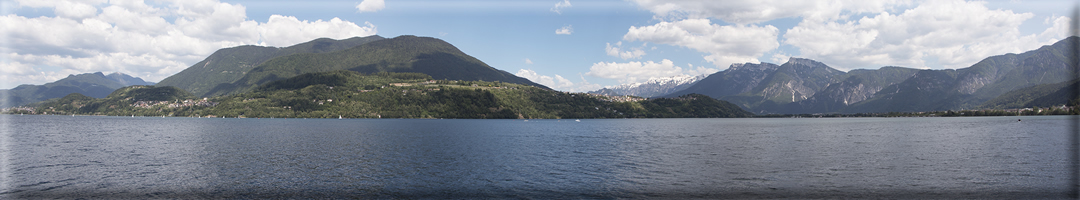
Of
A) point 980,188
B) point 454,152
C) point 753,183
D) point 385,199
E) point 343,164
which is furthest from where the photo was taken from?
point 454,152

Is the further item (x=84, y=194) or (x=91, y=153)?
(x=91, y=153)

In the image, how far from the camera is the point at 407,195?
31.5 meters

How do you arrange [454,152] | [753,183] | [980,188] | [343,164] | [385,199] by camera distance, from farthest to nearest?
[454,152], [343,164], [753,183], [980,188], [385,199]

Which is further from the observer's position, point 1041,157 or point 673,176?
point 1041,157

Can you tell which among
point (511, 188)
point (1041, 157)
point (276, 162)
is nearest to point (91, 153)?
point (276, 162)

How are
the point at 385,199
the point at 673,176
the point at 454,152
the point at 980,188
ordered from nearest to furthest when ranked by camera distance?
the point at 385,199 → the point at 980,188 → the point at 673,176 → the point at 454,152

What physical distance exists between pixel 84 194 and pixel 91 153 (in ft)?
97.9

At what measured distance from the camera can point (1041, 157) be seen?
51312 millimetres

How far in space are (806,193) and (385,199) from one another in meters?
26.7

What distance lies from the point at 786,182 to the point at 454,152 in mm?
36473

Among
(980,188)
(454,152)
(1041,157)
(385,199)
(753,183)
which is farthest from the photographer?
(454,152)

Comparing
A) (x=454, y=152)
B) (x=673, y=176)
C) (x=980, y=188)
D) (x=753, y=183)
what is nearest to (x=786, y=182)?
(x=753, y=183)

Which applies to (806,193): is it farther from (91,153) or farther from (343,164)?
(91,153)

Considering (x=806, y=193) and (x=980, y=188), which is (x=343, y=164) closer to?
(x=806, y=193)
